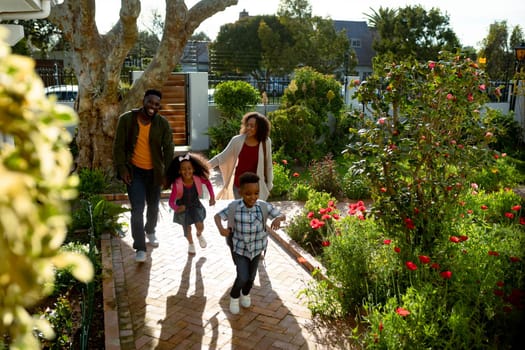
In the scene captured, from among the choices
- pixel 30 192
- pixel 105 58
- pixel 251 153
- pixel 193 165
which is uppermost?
pixel 105 58

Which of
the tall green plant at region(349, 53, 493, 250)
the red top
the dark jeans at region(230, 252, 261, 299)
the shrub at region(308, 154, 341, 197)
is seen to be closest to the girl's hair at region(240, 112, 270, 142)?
the red top

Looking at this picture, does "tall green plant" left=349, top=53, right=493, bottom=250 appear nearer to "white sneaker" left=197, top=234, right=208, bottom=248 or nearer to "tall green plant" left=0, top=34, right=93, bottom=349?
"white sneaker" left=197, top=234, right=208, bottom=248

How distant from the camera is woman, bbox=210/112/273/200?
574cm

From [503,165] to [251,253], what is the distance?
22.8 feet

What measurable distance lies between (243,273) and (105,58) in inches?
263

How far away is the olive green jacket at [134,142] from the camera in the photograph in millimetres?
5668

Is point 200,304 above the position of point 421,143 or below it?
below

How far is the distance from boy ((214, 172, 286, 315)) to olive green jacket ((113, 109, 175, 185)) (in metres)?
1.52

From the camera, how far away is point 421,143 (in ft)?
16.2

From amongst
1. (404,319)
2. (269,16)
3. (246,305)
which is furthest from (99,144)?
(269,16)

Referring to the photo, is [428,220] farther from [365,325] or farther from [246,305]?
[246,305]

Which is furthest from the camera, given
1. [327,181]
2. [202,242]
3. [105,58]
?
[105,58]

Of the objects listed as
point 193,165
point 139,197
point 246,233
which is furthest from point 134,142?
point 246,233

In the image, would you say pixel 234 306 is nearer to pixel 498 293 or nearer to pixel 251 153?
pixel 251 153
